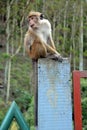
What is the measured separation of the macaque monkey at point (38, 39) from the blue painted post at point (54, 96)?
1318 millimetres

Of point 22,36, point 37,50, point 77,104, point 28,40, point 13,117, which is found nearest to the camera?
point 13,117

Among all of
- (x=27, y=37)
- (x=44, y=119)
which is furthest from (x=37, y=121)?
(x=27, y=37)

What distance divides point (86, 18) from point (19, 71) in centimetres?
677

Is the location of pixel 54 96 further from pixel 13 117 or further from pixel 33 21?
pixel 33 21

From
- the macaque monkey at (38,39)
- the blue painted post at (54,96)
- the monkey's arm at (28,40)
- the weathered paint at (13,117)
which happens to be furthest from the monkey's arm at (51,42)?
the weathered paint at (13,117)

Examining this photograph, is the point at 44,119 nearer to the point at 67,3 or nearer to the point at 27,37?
the point at 27,37

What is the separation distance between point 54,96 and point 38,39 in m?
1.77

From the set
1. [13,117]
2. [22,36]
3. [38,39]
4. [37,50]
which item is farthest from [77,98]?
[22,36]

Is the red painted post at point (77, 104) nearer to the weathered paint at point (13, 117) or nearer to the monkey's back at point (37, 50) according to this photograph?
the weathered paint at point (13, 117)

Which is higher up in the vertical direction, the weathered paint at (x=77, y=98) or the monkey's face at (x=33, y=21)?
the monkey's face at (x=33, y=21)

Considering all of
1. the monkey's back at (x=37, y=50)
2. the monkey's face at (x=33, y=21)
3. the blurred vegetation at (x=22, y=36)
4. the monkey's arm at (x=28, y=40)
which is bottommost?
the blurred vegetation at (x=22, y=36)

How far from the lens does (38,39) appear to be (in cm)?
597

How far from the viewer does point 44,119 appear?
4.29 meters

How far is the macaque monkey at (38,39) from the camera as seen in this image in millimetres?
5832
